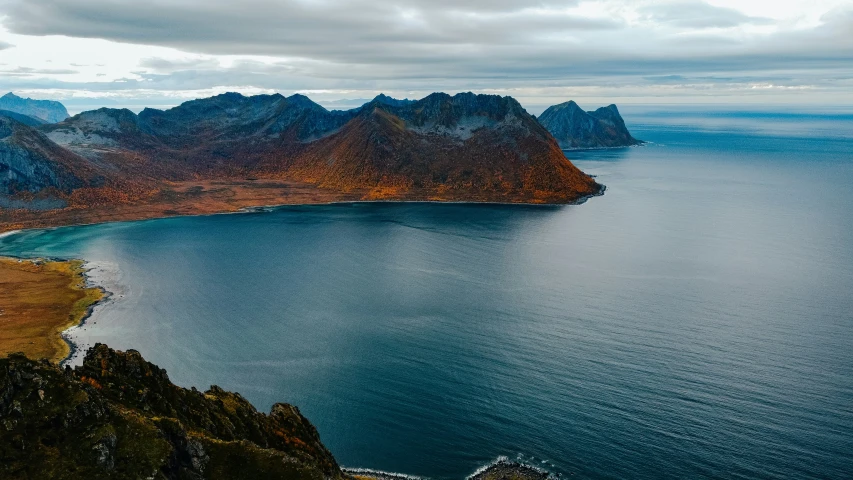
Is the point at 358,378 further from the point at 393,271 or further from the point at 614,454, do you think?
the point at 393,271

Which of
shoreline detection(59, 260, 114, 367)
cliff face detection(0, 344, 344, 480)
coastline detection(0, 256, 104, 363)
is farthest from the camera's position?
coastline detection(0, 256, 104, 363)

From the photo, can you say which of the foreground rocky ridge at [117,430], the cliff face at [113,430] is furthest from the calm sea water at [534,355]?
the cliff face at [113,430]

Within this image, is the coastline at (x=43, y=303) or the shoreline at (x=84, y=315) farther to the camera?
the coastline at (x=43, y=303)

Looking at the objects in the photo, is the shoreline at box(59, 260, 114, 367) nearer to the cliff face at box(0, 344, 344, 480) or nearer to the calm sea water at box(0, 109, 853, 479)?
the calm sea water at box(0, 109, 853, 479)

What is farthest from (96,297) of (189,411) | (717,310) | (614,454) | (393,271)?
(717,310)

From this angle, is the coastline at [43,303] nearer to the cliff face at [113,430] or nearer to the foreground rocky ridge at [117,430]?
the foreground rocky ridge at [117,430]

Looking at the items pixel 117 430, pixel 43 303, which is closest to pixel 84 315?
pixel 43 303

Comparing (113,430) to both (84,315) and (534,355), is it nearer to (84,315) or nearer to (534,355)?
(534,355)

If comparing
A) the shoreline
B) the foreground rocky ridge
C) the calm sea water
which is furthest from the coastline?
the foreground rocky ridge
